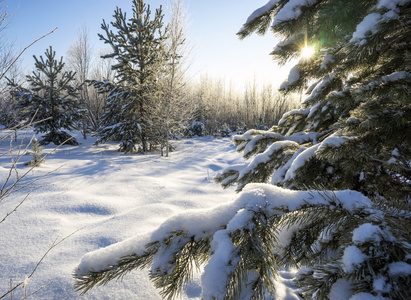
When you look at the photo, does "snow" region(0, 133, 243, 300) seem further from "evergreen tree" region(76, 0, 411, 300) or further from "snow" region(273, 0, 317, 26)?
A: "snow" region(273, 0, 317, 26)

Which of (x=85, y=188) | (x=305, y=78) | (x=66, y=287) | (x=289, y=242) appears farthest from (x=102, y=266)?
(x=85, y=188)

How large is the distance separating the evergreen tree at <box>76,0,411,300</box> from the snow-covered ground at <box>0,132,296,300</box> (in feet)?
3.41

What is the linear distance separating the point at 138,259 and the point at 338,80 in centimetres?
165

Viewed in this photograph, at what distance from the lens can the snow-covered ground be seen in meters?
1.56

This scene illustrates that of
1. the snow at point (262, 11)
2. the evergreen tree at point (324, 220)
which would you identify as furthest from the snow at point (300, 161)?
the snow at point (262, 11)

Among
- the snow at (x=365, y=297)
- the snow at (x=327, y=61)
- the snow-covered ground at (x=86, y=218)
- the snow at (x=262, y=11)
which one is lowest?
the snow-covered ground at (x=86, y=218)

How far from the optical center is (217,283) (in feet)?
1.72

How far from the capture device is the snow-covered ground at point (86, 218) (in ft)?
5.12

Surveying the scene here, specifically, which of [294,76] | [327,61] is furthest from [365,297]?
[294,76]

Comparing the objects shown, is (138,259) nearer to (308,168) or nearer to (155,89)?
(308,168)

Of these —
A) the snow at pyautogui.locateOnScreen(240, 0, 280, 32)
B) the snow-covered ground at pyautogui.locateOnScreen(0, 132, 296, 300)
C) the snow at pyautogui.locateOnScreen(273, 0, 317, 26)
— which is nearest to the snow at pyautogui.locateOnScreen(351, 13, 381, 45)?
the snow at pyautogui.locateOnScreen(273, 0, 317, 26)

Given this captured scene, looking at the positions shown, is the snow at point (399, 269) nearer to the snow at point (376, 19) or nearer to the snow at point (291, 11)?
the snow at point (376, 19)

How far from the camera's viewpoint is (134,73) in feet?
28.3

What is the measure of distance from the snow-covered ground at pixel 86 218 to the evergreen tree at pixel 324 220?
3.41 ft
